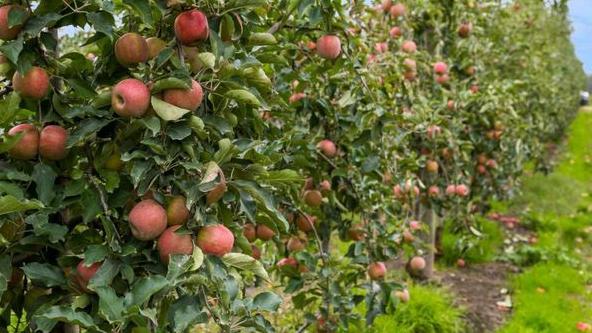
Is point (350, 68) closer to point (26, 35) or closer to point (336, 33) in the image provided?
point (336, 33)

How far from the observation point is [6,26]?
54.1 inches

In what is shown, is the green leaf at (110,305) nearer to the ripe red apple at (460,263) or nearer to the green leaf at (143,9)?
the green leaf at (143,9)

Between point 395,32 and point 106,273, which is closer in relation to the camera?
point 106,273

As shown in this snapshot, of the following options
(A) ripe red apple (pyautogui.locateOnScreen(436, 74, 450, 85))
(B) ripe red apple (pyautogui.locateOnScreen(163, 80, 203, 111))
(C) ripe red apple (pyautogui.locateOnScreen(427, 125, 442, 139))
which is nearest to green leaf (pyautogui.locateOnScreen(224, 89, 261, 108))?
(B) ripe red apple (pyautogui.locateOnScreen(163, 80, 203, 111))

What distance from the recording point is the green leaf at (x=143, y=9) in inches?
53.2

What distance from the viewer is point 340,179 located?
9.30 ft

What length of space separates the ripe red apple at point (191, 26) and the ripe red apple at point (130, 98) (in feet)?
0.47

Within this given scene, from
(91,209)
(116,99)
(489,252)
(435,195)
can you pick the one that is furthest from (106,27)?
(489,252)

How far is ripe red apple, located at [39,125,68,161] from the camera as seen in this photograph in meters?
1.43

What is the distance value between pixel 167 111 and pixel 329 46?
3.07 ft

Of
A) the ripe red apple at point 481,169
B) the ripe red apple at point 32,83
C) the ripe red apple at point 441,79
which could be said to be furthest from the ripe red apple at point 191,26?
the ripe red apple at point 481,169

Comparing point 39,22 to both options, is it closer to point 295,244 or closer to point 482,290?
point 295,244

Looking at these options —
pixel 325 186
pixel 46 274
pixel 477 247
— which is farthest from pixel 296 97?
pixel 477 247

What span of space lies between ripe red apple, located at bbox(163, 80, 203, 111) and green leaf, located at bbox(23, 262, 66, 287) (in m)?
0.44
